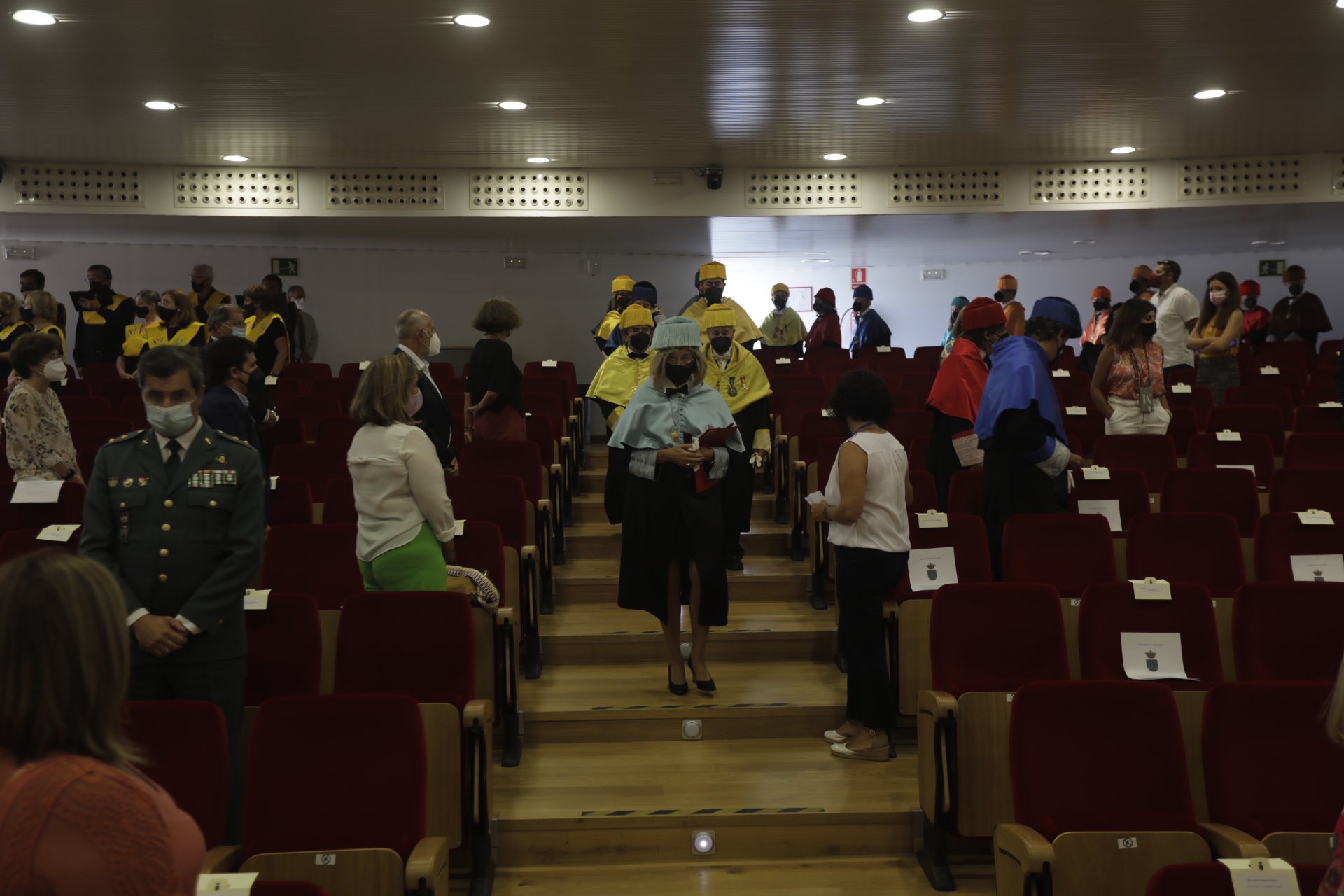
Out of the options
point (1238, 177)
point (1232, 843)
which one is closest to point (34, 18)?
point (1232, 843)

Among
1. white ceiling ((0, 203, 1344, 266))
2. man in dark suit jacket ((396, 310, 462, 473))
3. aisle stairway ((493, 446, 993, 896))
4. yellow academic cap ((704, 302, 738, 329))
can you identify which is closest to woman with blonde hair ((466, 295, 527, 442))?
man in dark suit jacket ((396, 310, 462, 473))

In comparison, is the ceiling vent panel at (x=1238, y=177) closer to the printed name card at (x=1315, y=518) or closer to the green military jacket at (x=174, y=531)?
the printed name card at (x=1315, y=518)

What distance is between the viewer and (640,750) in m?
4.45

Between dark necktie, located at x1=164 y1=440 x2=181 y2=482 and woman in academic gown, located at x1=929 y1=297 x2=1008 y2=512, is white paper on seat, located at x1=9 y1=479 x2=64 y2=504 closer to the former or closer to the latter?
dark necktie, located at x1=164 y1=440 x2=181 y2=482

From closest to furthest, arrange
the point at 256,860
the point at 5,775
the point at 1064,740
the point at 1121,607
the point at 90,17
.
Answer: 1. the point at 5,775
2. the point at 256,860
3. the point at 1064,740
4. the point at 1121,607
5. the point at 90,17

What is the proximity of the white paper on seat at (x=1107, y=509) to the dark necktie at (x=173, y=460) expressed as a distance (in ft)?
12.9

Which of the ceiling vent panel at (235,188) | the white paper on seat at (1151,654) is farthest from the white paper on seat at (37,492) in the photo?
the ceiling vent panel at (235,188)

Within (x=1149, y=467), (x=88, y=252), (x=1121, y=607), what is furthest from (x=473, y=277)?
(x=1121, y=607)

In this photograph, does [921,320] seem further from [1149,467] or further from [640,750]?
[640,750]

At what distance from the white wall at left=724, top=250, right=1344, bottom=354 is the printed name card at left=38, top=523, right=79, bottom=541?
13.6 meters

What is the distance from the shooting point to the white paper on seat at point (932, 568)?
4512 millimetres

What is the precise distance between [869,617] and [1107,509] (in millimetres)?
1726

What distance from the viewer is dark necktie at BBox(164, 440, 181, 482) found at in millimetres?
3010

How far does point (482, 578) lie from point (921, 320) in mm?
14260
